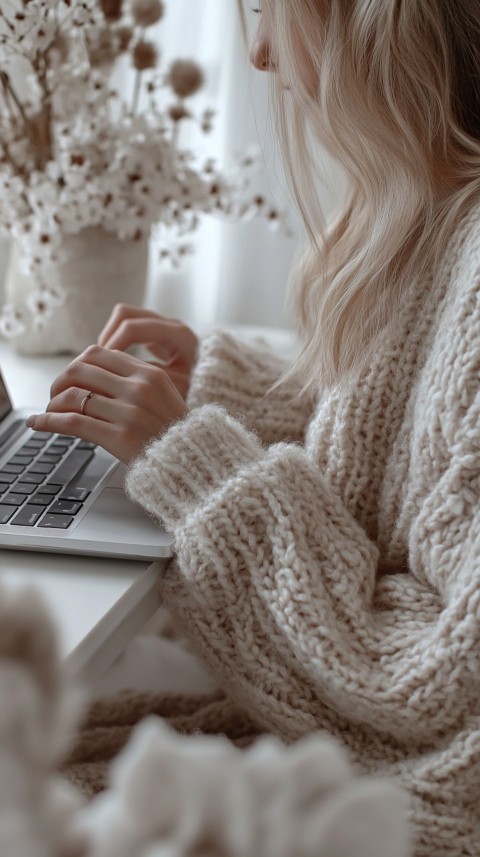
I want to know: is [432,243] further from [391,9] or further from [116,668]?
[116,668]

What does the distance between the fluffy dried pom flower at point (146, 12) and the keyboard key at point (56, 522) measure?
0.61 meters

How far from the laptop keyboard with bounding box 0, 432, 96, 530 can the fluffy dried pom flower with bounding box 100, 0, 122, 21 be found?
47cm

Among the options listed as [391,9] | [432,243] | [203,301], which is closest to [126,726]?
[432,243]

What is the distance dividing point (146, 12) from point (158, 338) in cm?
37

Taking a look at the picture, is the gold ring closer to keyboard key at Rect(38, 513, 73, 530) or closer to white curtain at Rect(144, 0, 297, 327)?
keyboard key at Rect(38, 513, 73, 530)

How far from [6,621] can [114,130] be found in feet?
2.65

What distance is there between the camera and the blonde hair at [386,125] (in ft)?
2.07

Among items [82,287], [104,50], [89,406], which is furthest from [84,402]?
[104,50]

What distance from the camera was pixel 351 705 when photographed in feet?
1.78

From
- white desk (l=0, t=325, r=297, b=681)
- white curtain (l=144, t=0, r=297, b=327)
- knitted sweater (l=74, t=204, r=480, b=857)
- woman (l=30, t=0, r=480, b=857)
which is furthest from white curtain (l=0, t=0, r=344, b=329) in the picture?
white desk (l=0, t=325, r=297, b=681)

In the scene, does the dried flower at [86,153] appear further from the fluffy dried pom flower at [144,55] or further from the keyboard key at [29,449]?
the keyboard key at [29,449]

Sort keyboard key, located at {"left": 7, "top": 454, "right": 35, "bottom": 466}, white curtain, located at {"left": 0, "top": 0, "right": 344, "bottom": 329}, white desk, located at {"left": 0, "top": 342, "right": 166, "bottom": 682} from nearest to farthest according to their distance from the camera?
white desk, located at {"left": 0, "top": 342, "right": 166, "bottom": 682}, keyboard key, located at {"left": 7, "top": 454, "right": 35, "bottom": 466}, white curtain, located at {"left": 0, "top": 0, "right": 344, "bottom": 329}

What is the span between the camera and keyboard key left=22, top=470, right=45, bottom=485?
2.11 ft

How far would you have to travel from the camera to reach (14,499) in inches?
24.1
